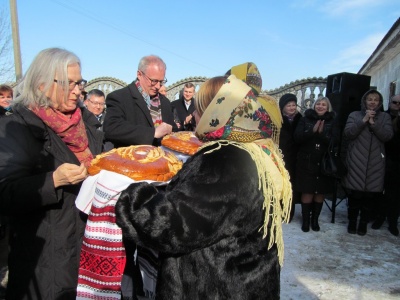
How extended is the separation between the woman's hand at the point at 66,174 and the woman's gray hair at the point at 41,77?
0.38 meters

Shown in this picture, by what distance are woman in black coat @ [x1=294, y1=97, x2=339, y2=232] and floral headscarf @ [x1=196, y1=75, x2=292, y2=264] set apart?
371cm

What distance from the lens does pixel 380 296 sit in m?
3.35

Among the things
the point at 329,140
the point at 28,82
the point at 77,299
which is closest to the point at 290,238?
the point at 329,140

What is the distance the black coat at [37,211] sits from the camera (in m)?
1.57

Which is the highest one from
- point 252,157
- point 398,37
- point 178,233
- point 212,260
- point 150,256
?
point 398,37

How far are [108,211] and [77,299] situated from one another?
49 centimetres

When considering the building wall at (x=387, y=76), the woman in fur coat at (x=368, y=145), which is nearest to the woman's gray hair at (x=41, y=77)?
the woman in fur coat at (x=368, y=145)

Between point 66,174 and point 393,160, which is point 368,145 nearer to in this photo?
point 393,160

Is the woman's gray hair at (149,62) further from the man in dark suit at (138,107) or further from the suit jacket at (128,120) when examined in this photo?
the suit jacket at (128,120)

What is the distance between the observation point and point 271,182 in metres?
1.53

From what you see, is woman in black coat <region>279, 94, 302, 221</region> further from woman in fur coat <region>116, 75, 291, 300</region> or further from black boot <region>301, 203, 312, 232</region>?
woman in fur coat <region>116, 75, 291, 300</region>

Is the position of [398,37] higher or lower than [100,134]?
higher

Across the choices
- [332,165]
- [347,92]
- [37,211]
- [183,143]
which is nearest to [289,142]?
[332,165]

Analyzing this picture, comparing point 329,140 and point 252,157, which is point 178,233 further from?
point 329,140
